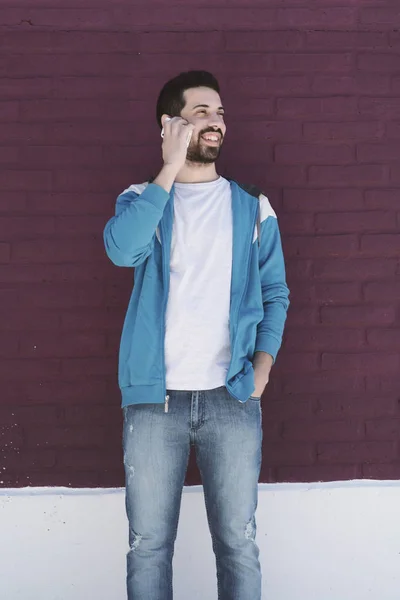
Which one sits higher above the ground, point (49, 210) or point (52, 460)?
point (49, 210)

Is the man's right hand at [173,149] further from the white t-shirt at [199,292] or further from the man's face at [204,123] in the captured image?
the white t-shirt at [199,292]

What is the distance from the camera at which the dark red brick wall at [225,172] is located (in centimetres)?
332

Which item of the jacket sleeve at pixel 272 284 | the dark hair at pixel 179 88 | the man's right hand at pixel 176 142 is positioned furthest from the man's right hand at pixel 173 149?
the jacket sleeve at pixel 272 284

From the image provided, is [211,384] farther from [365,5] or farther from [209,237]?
[365,5]

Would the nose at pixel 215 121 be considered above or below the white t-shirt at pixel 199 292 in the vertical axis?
above

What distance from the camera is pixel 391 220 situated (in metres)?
3.38

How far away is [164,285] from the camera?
264cm

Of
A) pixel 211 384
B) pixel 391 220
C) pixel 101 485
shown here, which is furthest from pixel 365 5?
pixel 101 485

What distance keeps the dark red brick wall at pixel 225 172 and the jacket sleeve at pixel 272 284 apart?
0.54 metres

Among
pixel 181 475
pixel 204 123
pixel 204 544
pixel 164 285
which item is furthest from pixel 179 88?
pixel 204 544

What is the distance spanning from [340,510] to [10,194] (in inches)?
86.0

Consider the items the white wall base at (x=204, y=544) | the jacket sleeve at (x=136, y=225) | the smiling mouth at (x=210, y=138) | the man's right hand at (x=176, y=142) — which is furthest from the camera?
the white wall base at (x=204, y=544)

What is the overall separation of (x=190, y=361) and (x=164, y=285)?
1.01 ft

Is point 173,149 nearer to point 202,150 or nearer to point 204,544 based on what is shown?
point 202,150
